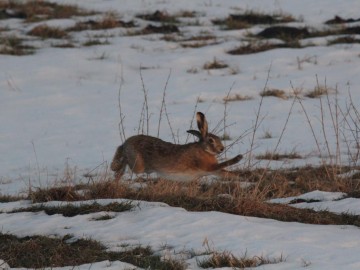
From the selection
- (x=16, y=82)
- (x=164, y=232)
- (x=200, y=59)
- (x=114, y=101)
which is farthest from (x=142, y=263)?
(x=200, y=59)

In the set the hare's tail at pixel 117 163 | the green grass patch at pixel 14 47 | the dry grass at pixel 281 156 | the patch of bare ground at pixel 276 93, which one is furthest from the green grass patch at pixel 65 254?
the green grass patch at pixel 14 47

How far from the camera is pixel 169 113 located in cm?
1245

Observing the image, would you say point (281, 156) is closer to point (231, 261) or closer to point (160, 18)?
point (231, 261)

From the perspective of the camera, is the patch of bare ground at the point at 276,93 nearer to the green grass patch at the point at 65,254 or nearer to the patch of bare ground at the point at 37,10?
the patch of bare ground at the point at 37,10

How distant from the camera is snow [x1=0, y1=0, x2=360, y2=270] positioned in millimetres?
5719

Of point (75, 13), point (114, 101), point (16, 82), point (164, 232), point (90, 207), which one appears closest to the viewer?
point (164, 232)

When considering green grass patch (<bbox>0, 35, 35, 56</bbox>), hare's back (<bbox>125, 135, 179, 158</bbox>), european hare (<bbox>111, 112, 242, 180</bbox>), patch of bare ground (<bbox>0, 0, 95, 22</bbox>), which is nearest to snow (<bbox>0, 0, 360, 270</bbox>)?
green grass patch (<bbox>0, 35, 35, 56</bbox>)

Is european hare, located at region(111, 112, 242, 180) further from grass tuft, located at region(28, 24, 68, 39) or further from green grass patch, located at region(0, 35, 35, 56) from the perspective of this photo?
grass tuft, located at region(28, 24, 68, 39)

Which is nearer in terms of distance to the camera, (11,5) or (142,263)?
(142,263)

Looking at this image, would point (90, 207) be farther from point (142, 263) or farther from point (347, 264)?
point (347, 264)

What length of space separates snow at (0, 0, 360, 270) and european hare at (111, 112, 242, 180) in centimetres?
73

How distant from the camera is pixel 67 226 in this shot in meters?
6.08

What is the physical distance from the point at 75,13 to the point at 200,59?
5.49 meters

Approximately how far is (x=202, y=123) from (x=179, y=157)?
1.46 feet
